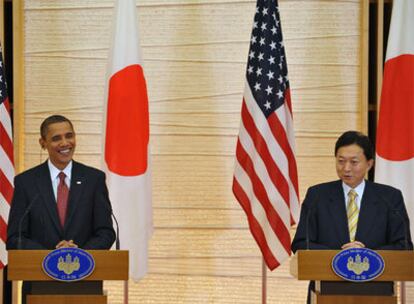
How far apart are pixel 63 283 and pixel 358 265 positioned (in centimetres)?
132

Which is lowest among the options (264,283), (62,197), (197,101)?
(264,283)

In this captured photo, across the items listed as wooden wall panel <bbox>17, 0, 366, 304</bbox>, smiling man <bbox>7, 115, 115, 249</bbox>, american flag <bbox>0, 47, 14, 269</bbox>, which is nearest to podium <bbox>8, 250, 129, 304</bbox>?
smiling man <bbox>7, 115, 115, 249</bbox>

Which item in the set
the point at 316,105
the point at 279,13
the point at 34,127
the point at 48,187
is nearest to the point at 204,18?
the point at 279,13

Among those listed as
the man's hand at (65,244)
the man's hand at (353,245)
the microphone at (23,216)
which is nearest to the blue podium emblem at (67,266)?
the man's hand at (65,244)

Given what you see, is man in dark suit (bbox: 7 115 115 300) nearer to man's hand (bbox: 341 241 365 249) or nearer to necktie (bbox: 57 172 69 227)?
necktie (bbox: 57 172 69 227)

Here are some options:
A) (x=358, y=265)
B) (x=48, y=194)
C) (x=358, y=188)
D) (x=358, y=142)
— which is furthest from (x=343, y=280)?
(x=48, y=194)

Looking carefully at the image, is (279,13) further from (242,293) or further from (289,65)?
(242,293)

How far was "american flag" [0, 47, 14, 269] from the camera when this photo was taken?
5.95m

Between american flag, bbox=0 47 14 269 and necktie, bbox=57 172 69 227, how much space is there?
1.41 meters

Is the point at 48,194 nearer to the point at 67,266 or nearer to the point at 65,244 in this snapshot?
the point at 65,244

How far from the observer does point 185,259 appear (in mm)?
6703

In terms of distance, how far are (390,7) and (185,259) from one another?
2.51 metres

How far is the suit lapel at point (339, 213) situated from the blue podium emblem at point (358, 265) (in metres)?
0.37

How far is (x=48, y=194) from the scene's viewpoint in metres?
4.58
